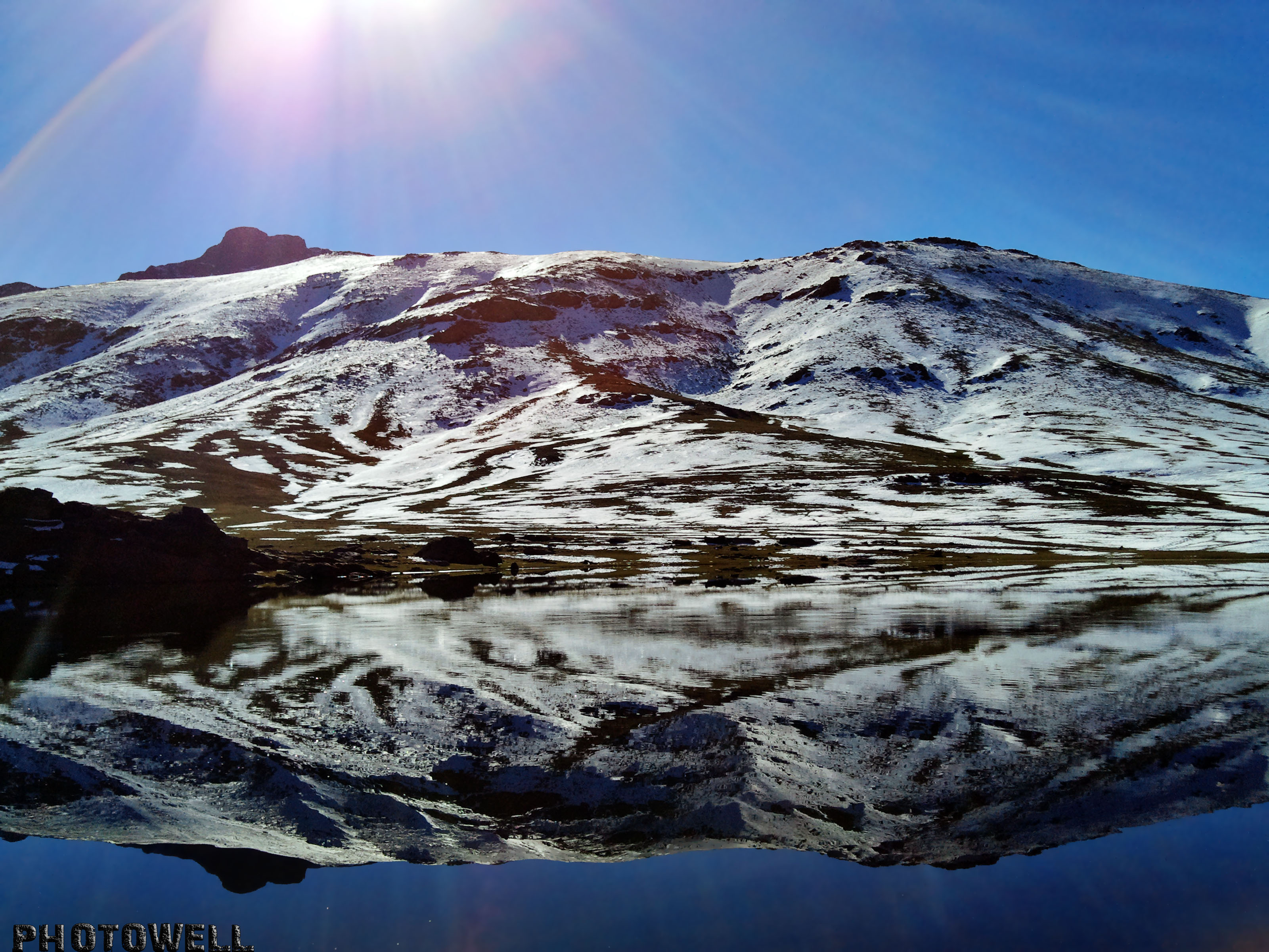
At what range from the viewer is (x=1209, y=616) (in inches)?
Answer: 1244

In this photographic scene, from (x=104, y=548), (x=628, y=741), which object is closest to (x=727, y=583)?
(x=628, y=741)

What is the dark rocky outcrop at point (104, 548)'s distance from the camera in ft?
153

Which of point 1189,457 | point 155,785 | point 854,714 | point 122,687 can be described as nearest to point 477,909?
point 155,785

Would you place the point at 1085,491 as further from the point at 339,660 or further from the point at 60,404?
the point at 60,404

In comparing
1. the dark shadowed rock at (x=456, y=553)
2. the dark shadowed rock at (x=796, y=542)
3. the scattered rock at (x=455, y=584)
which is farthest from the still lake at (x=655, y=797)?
the dark shadowed rock at (x=796, y=542)

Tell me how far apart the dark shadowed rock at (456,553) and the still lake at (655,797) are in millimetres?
39736

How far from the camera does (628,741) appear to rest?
590 inches

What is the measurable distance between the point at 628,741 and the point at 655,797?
9.32ft

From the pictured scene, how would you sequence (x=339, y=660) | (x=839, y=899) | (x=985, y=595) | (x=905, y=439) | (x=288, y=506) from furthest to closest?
(x=905, y=439) < (x=288, y=506) < (x=985, y=595) < (x=339, y=660) < (x=839, y=899)

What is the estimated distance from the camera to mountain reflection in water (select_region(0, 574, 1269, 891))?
10953 mm

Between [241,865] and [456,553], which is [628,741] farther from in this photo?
[456,553]

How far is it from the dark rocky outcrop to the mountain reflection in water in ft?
72.7

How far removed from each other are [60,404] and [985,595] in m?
226

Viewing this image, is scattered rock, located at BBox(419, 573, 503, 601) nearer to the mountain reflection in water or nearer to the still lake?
the mountain reflection in water
